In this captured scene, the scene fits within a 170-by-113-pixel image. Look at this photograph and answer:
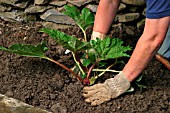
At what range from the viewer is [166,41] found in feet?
11.3

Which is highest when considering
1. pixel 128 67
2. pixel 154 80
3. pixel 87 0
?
pixel 87 0

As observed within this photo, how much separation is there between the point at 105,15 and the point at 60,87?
0.64 metres

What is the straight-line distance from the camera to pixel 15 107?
2707mm

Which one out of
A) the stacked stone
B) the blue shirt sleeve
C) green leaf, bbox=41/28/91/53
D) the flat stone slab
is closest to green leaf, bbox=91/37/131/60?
green leaf, bbox=41/28/91/53

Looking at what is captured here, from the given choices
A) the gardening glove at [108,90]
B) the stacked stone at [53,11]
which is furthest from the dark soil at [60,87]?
the stacked stone at [53,11]

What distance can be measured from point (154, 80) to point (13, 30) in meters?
1.33

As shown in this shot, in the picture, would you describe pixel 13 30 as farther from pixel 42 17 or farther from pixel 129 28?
pixel 129 28

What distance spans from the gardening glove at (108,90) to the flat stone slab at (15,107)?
34cm

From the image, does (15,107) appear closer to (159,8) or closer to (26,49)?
(26,49)

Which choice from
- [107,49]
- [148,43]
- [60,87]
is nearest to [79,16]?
[107,49]

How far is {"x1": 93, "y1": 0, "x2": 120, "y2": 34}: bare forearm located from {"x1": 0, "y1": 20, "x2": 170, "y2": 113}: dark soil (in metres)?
0.30

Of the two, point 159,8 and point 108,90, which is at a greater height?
point 159,8

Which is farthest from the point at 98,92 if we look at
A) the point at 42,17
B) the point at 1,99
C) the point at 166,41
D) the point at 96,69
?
the point at 42,17

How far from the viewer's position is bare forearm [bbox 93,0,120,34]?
318 cm
